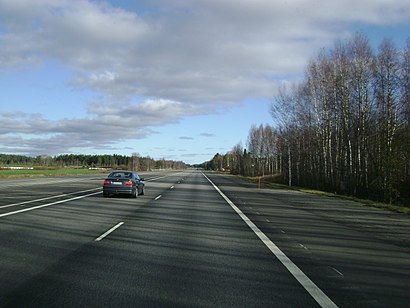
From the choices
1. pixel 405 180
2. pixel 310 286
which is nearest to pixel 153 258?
pixel 310 286

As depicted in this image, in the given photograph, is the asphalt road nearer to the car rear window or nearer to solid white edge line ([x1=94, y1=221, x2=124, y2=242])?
solid white edge line ([x1=94, y1=221, x2=124, y2=242])

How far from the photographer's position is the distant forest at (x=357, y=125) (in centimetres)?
2934

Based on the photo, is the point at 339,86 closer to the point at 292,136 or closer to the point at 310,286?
the point at 292,136

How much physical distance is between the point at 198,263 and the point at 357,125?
33326mm

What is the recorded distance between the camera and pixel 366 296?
5539 mm

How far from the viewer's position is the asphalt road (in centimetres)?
537

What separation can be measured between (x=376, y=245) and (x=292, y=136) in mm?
44833

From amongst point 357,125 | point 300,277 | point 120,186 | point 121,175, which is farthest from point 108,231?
point 357,125

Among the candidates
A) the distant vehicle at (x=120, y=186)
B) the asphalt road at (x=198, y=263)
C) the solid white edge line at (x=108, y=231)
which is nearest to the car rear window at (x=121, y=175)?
the distant vehicle at (x=120, y=186)

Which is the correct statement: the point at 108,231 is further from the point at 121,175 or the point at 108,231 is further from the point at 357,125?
the point at 357,125

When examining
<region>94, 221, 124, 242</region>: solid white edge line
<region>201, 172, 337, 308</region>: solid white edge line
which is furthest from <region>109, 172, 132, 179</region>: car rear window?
<region>201, 172, 337, 308</region>: solid white edge line

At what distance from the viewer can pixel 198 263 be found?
7.37 meters

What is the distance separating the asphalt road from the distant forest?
17.5 m

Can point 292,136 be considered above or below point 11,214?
above
